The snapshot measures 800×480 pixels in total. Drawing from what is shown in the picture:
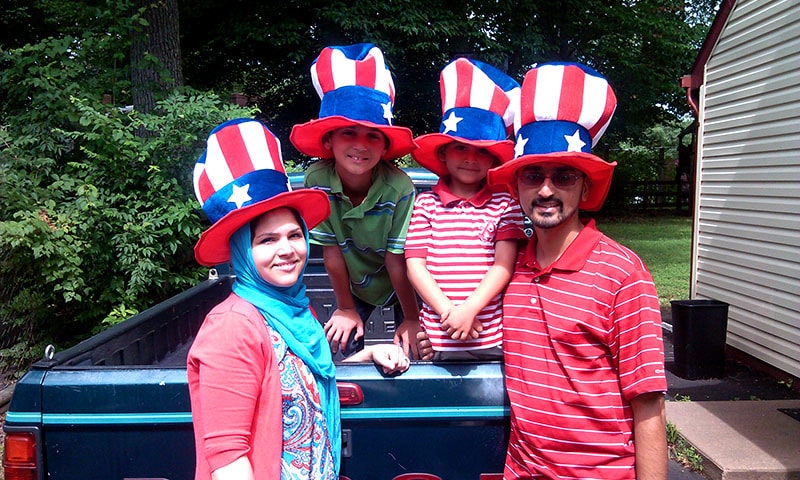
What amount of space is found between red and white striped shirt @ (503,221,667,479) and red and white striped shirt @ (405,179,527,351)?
0.84 feet

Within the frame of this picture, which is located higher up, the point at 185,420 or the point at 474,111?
the point at 474,111

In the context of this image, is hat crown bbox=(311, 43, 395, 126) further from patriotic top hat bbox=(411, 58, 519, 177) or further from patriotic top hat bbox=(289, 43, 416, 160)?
patriotic top hat bbox=(411, 58, 519, 177)

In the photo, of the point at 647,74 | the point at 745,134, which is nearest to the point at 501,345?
the point at 745,134

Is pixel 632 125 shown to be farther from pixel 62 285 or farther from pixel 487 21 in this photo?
pixel 62 285

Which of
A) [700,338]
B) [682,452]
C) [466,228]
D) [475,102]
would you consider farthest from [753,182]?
[466,228]

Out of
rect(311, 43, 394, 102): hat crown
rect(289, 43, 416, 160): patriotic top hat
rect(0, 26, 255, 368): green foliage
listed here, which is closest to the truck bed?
rect(289, 43, 416, 160): patriotic top hat

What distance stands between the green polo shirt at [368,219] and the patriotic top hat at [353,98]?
104mm

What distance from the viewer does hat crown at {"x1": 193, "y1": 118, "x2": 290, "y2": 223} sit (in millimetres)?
1668

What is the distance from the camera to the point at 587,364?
1.76 metres

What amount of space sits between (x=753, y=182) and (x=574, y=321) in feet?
18.7

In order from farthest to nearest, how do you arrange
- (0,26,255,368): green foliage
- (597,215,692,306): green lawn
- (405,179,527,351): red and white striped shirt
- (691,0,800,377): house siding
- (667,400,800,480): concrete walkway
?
(597,215,692,306): green lawn
(691,0,800,377): house siding
(0,26,255,368): green foliage
(667,400,800,480): concrete walkway
(405,179,527,351): red and white striped shirt

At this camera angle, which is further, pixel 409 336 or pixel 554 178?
pixel 409 336

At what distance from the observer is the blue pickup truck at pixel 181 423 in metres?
1.88

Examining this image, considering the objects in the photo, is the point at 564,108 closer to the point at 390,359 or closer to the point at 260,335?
the point at 390,359
